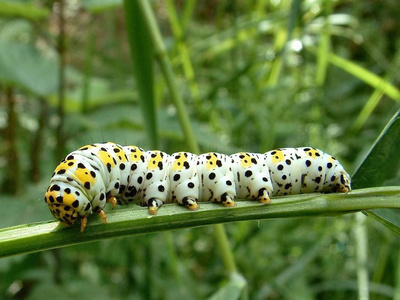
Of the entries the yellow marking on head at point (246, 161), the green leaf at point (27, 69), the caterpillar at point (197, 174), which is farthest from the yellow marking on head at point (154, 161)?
the green leaf at point (27, 69)

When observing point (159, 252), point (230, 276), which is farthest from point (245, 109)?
point (230, 276)

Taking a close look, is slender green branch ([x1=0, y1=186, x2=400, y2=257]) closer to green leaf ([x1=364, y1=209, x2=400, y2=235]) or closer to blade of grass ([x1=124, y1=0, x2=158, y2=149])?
green leaf ([x1=364, y1=209, x2=400, y2=235])

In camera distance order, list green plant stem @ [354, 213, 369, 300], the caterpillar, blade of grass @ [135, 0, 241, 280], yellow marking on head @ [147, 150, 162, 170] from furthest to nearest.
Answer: green plant stem @ [354, 213, 369, 300], blade of grass @ [135, 0, 241, 280], yellow marking on head @ [147, 150, 162, 170], the caterpillar

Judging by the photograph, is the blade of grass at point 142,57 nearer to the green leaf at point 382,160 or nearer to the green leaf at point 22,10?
the green leaf at point 382,160

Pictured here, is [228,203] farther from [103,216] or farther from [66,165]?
[66,165]

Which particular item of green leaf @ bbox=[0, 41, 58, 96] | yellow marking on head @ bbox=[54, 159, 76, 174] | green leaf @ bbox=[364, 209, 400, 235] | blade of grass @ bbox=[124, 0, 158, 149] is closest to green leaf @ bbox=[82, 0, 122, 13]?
green leaf @ bbox=[0, 41, 58, 96]

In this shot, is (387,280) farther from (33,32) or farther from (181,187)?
(33,32)

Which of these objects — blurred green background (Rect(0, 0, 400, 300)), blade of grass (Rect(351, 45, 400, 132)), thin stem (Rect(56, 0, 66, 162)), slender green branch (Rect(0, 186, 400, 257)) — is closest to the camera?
slender green branch (Rect(0, 186, 400, 257))
